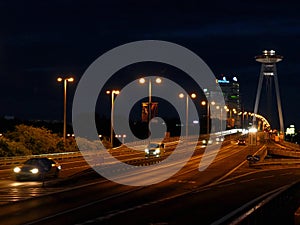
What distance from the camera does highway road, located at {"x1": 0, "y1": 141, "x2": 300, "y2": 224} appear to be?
19.3 metres

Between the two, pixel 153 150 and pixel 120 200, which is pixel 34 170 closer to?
pixel 120 200

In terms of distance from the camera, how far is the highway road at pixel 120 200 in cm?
1933

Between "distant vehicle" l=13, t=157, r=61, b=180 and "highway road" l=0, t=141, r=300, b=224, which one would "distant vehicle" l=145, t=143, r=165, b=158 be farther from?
"distant vehicle" l=13, t=157, r=61, b=180

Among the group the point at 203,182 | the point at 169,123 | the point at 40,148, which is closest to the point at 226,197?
the point at 203,182

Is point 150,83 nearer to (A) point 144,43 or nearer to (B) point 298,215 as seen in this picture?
(A) point 144,43

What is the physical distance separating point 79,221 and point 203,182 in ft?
64.6

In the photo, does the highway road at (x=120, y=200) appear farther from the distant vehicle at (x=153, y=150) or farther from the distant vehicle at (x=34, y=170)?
the distant vehicle at (x=153, y=150)

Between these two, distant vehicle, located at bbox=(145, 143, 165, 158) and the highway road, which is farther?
distant vehicle, located at bbox=(145, 143, 165, 158)

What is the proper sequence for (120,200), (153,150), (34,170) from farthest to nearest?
(153,150) < (34,170) < (120,200)

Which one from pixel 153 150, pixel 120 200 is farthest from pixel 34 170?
pixel 153 150

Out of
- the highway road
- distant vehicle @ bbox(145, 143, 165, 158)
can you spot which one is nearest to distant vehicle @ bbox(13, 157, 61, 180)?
the highway road

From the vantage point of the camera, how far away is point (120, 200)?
83.1 ft

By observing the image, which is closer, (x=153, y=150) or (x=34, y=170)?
(x=34, y=170)

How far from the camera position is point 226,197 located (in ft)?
92.3
